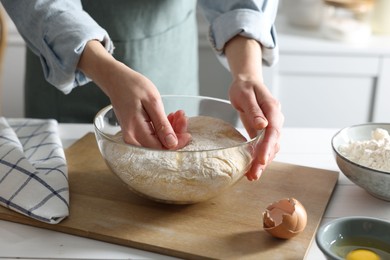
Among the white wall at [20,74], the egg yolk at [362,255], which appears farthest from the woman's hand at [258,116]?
the white wall at [20,74]

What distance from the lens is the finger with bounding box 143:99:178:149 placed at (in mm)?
920

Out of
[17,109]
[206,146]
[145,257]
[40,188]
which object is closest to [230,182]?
[206,146]

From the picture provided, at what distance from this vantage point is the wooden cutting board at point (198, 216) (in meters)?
0.91

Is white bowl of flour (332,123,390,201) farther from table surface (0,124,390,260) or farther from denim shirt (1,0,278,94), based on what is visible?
denim shirt (1,0,278,94)

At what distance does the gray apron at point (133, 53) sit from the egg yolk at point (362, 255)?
820mm

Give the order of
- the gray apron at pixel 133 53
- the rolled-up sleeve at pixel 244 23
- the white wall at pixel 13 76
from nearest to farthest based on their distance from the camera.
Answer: the rolled-up sleeve at pixel 244 23
the gray apron at pixel 133 53
the white wall at pixel 13 76

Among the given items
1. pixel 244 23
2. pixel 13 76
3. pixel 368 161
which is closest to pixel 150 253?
pixel 368 161

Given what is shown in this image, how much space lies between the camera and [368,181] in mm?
1011

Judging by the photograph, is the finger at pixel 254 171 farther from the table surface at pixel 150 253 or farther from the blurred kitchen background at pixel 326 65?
the blurred kitchen background at pixel 326 65

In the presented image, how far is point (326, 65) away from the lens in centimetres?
210

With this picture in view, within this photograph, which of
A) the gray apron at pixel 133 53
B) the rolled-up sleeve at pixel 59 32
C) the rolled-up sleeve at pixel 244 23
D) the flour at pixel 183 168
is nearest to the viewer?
the flour at pixel 183 168

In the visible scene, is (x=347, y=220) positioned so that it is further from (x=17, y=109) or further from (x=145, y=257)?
(x=17, y=109)

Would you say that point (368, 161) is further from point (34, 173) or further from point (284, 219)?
point (34, 173)

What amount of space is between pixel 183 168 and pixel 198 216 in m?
0.09
